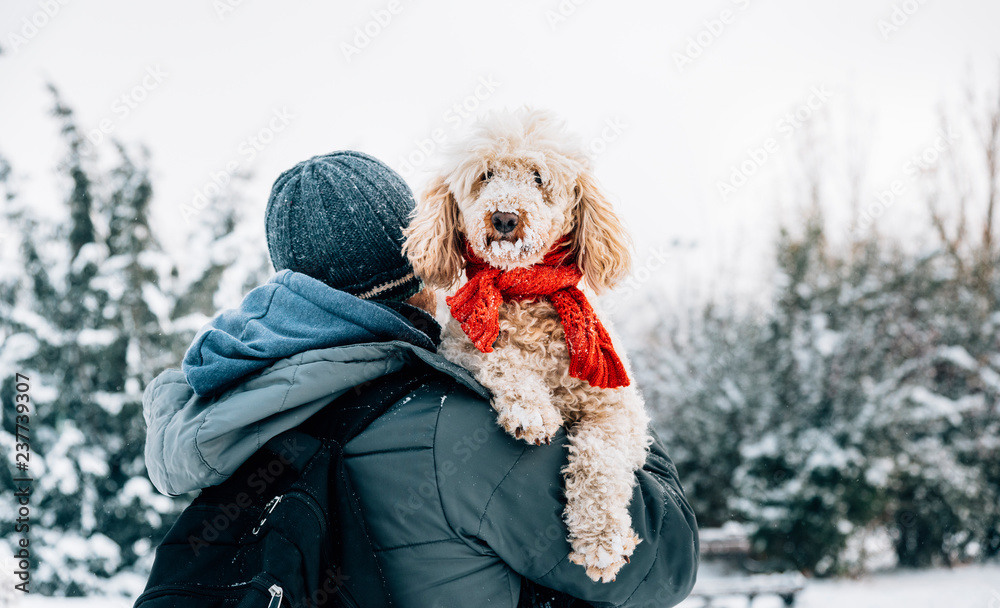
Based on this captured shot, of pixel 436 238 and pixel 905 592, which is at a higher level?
pixel 436 238

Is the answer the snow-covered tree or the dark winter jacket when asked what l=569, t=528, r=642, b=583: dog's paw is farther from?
the snow-covered tree

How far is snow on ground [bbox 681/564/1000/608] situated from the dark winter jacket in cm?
519

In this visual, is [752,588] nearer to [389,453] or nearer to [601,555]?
[601,555]

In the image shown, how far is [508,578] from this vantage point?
4.65ft

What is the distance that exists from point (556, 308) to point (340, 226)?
2.07 ft

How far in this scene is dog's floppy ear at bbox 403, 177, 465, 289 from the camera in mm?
1801

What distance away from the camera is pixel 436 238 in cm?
185

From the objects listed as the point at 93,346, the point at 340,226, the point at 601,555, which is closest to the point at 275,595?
the point at 601,555

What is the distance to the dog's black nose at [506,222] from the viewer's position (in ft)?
5.64

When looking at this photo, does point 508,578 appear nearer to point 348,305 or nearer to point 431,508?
point 431,508

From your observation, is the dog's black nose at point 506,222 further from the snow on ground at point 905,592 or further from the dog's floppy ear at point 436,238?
the snow on ground at point 905,592

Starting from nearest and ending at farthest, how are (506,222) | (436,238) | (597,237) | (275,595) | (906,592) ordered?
(275,595) → (506,222) → (436,238) → (597,237) → (906,592)

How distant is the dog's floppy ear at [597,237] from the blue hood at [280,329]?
62 centimetres

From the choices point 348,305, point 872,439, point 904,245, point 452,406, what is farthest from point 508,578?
point 904,245
